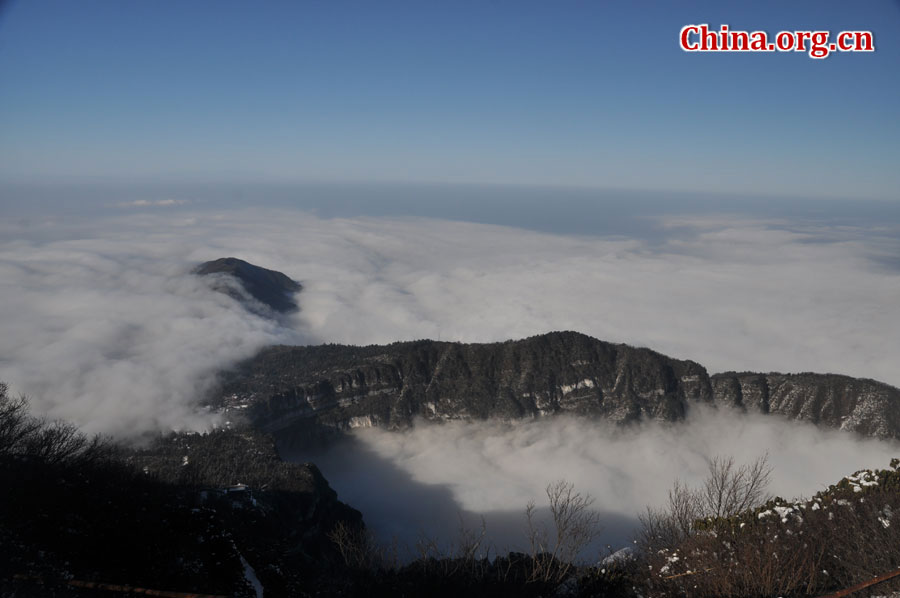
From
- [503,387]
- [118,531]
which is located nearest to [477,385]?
[503,387]

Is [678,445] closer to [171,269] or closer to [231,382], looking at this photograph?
[231,382]

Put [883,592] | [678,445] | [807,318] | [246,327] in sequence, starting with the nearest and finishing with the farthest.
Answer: [883,592]
[678,445]
[246,327]
[807,318]

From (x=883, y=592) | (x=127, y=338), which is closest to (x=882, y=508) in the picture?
(x=883, y=592)

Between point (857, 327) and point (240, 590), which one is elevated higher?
point (240, 590)

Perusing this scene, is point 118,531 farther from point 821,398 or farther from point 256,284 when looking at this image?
point 256,284

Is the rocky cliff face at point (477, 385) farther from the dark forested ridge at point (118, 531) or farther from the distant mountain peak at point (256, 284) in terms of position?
the distant mountain peak at point (256, 284)

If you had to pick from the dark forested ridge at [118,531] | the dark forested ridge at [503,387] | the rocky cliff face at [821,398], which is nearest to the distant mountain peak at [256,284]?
the dark forested ridge at [503,387]
